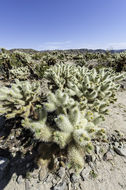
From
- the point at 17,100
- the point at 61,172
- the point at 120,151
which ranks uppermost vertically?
the point at 17,100

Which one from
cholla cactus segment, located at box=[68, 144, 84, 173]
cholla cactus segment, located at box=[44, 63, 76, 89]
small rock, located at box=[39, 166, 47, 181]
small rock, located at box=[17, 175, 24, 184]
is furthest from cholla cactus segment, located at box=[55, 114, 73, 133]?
cholla cactus segment, located at box=[44, 63, 76, 89]

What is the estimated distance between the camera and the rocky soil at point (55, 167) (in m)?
1.93

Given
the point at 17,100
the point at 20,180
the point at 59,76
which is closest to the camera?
the point at 20,180

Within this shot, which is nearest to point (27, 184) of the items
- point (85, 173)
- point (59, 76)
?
point (85, 173)

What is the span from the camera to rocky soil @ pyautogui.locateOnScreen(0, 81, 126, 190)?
6.32ft

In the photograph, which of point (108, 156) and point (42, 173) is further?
point (108, 156)

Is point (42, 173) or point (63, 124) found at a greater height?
point (63, 124)

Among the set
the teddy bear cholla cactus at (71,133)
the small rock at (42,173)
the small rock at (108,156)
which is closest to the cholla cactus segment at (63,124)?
the teddy bear cholla cactus at (71,133)

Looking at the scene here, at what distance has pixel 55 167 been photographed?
6.95ft

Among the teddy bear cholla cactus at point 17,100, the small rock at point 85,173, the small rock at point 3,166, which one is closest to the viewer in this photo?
the small rock at point 85,173

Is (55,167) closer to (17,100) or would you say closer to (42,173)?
(42,173)

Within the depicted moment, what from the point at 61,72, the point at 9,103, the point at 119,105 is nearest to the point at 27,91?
the point at 9,103

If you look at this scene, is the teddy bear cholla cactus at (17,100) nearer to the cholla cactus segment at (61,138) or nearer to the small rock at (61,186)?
the cholla cactus segment at (61,138)

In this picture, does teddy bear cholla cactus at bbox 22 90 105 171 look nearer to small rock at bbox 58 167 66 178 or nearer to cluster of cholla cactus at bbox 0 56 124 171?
cluster of cholla cactus at bbox 0 56 124 171
